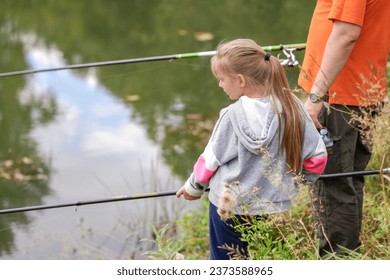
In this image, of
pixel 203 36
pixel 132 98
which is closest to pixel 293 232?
pixel 132 98

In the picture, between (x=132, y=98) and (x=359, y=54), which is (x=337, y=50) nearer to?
(x=359, y=54)

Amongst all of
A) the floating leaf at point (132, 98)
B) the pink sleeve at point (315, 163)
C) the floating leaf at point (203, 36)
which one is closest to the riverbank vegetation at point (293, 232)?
the pink sleeve at point (315, 163)

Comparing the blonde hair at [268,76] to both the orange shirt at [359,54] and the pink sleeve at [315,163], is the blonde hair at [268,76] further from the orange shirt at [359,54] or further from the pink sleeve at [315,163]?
the orange shirt at [359,54]

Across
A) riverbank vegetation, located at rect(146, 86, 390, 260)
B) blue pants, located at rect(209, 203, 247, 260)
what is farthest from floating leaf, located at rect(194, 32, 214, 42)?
blue pants, located at rect(209, 203, 247, 260)


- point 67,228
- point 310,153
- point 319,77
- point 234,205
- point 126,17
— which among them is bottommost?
point 67,228

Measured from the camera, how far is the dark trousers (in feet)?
7.55

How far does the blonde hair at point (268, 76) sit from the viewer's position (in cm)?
199

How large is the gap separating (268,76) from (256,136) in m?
0.17

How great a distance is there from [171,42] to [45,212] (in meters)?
2.75

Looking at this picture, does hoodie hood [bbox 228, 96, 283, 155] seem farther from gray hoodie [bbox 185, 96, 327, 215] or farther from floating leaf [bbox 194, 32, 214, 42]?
floating leaf [bbox 194, 32, 214, 42]

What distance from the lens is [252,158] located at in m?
2.00

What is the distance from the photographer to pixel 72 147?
15.0 ft

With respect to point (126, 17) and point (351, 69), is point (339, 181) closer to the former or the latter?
point (351, 69)
